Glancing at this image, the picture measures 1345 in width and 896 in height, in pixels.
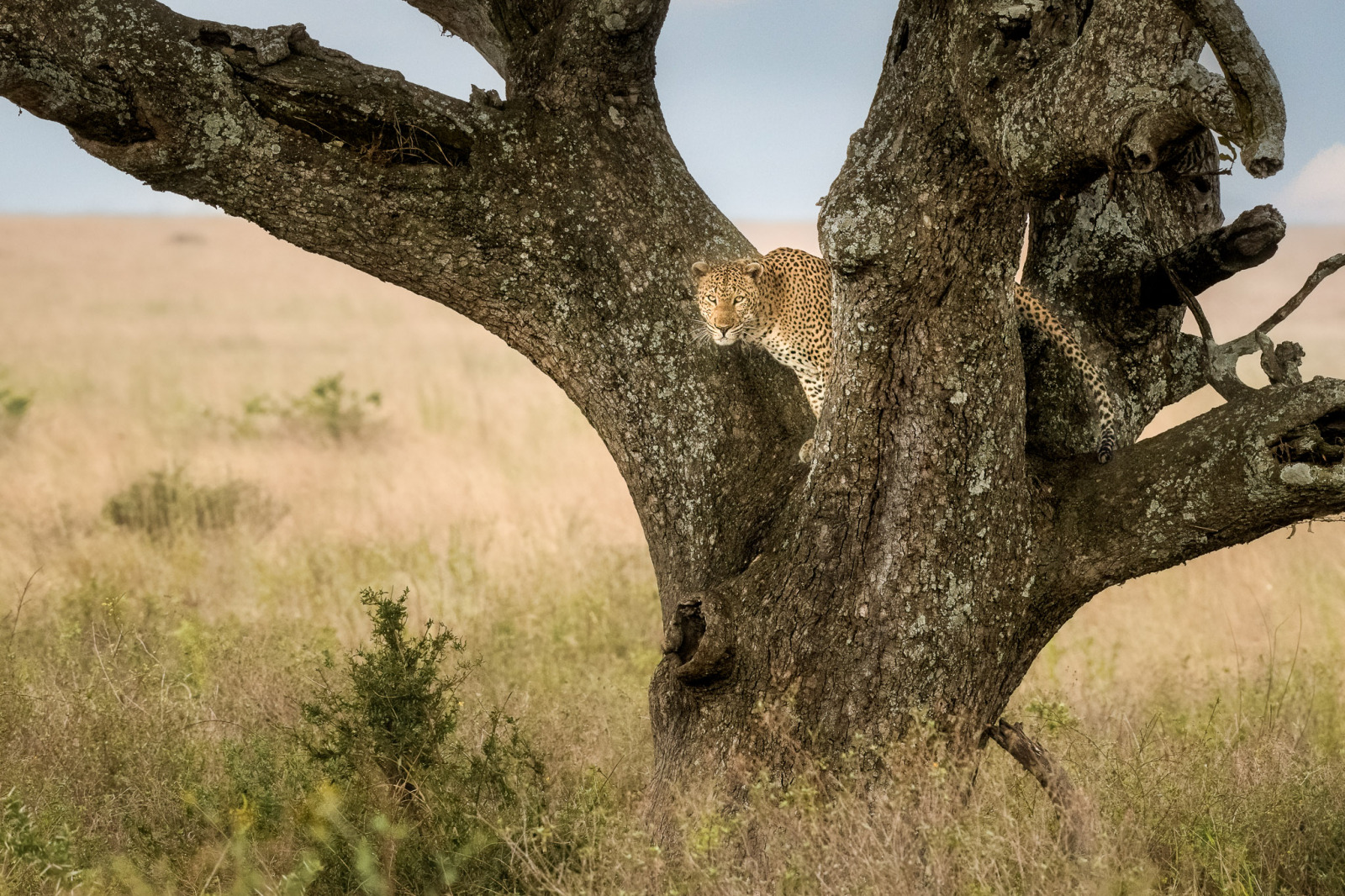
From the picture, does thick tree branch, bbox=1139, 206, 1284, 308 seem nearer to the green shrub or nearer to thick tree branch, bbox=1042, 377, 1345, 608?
thick tree branch, bbox=1042, 377, 1345, 608

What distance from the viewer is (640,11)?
415 cm

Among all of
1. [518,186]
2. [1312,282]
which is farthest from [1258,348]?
[518,186]

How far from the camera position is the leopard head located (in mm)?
4430

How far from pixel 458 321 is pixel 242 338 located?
22.7 ft

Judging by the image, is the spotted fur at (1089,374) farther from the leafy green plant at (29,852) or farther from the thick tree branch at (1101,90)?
the leafy green plant at (29,852)

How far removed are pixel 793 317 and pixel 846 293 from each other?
2039mm

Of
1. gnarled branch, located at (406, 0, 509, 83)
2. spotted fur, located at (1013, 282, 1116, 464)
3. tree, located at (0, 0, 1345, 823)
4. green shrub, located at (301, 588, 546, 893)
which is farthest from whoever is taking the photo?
gnarled branch, located at (406, 0, 509, 83)

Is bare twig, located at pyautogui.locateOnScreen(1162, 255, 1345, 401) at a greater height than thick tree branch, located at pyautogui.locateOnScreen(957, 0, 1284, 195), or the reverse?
thick tree branch, located at pyautogui.locateOnScreen(957, 0, 1284, 195)

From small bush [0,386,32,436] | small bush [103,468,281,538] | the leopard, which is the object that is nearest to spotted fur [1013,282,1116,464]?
the leopard

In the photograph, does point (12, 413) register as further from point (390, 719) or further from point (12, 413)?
point (390, 719)

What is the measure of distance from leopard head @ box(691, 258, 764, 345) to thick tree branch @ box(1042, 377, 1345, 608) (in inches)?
51.6

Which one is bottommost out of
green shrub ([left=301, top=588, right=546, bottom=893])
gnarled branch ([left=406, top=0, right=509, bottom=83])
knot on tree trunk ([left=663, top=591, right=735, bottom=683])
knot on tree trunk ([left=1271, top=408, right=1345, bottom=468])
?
green shrub ([left=301, top=588, right=546, bottom=893])

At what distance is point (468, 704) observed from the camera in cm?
546

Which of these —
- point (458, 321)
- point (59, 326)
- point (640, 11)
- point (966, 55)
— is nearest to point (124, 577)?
point (640, 11)
